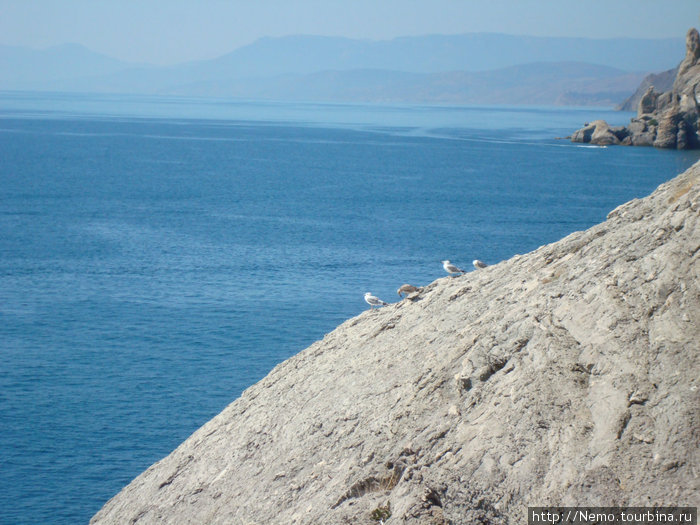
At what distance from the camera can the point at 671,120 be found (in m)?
147

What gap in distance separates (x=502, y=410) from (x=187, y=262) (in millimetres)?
53060

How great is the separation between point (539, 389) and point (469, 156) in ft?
461

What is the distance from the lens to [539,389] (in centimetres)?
1077

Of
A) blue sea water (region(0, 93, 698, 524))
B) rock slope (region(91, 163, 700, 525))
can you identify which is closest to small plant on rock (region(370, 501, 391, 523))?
rock slope (region(91, 163, 700, 525))

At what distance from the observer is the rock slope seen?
962 centimetres

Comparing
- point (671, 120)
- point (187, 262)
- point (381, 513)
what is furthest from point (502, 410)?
point (671, 120)

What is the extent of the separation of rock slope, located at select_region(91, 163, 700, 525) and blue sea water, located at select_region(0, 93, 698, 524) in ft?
52.5

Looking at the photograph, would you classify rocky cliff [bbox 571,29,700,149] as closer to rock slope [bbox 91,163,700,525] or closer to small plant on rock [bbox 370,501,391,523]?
rock slope [bbox 91,163,700,525]

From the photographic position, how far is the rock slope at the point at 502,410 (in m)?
9.62

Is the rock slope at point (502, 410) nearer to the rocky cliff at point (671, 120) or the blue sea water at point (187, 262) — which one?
the blue sea water at point (187, 262)

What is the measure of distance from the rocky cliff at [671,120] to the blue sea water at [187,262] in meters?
12.1

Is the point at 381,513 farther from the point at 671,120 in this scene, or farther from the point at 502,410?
the point at 671,120

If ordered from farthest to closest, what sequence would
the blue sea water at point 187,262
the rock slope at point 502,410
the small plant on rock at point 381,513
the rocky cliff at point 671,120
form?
1. the rocky cliff at point 671,120
2. the blue sea water at point 187,262
3. the small plant on rock at point 381,513
4. the rock slope at point 502,410

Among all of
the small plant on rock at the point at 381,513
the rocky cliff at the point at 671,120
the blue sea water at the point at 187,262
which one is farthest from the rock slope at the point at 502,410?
the rocky cliff at the point at 671,120
